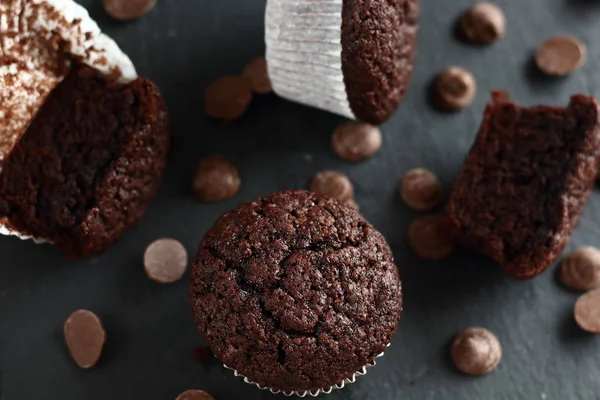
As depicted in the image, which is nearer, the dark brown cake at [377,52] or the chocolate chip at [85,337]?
the dark brown cake at [377,52]

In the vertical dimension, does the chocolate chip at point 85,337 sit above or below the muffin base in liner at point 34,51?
below

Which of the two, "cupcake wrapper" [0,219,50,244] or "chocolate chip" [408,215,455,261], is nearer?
"cupcake wrapper" [0,219,50,244]

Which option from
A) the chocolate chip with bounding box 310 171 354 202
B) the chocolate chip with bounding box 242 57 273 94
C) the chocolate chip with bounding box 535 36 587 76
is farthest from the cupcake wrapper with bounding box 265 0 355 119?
the chocolate chip with bounding box 535 36 587 76

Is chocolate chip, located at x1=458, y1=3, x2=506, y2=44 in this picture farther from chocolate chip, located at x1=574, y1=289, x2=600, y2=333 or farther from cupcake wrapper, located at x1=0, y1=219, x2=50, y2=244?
cupcake wrapper, located at x1=0, y1=219, x2=50, y2=244

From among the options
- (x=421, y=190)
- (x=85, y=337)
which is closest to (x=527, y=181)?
(x=421, y=190)

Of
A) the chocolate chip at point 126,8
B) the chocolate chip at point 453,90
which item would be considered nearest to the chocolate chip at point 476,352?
the chocolate chip at point 453,90

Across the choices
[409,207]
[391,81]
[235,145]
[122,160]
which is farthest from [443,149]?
[122,160]

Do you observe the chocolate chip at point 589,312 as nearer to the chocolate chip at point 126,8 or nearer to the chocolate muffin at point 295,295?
the chocolate muffin at point 295,295
